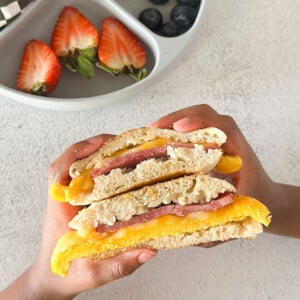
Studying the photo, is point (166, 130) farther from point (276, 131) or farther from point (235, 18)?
point (235, 18)

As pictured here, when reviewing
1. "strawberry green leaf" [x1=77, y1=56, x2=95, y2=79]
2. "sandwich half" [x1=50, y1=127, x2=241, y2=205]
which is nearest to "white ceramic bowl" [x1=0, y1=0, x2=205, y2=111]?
"strawberry green leaf" [x1=77, y1=56, x2=95, y2=79]

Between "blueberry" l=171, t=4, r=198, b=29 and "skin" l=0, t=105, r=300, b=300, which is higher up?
"blueberry" l=171, t=4, r=198, b=29

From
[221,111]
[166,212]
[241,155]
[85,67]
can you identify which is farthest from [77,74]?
[166,212]

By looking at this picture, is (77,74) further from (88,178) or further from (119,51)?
(88,178)

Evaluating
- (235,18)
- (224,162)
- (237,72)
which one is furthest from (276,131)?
(224,162)

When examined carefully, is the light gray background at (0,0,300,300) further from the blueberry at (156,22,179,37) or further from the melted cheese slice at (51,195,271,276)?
the melted cheese slice at (51,195,271,276)
